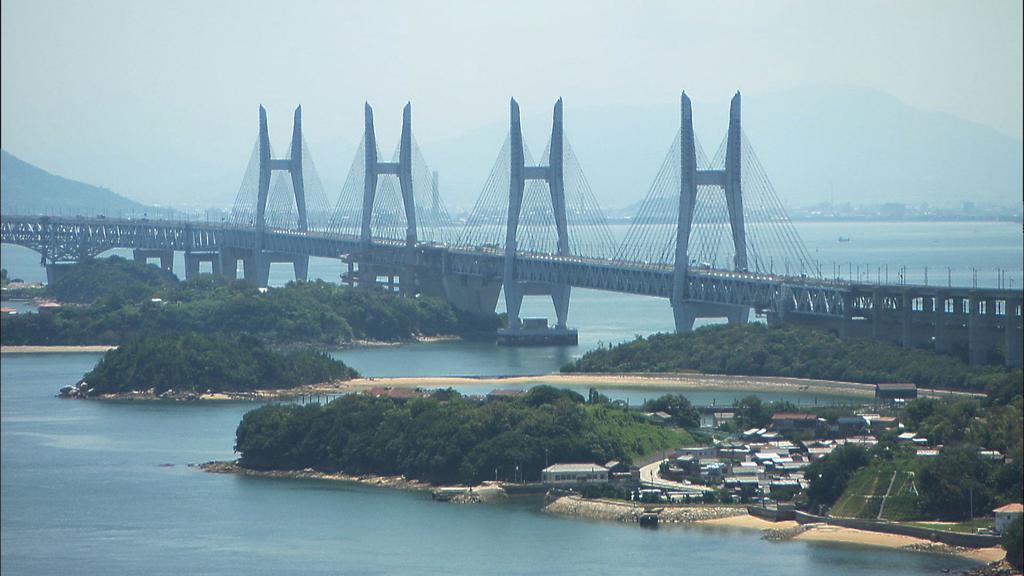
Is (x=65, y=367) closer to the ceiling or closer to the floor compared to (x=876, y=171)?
closer to the floor

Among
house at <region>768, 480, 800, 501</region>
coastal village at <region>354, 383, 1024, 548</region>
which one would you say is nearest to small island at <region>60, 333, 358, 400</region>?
coastal village at <region>354, 383, 1024, 548</region>

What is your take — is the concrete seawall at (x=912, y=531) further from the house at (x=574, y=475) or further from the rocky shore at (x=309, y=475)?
the rocky shore at (x=309, y=475)

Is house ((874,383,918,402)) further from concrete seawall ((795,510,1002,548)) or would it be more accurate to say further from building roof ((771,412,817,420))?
concrete seawall ((795,510,1002,548))

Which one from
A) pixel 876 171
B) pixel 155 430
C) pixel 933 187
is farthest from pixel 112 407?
pixel 876 171

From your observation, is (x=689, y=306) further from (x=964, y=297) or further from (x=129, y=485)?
(x=129, y=485)

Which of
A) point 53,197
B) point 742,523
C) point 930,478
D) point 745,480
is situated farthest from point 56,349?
point 53,197

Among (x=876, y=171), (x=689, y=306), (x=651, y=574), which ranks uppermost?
(x=876, y=171)

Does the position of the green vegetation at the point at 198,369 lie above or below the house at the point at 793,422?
above

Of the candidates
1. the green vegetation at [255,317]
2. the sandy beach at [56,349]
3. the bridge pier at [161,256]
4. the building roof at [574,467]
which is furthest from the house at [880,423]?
the bridge pier at [161,256]
